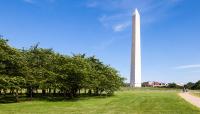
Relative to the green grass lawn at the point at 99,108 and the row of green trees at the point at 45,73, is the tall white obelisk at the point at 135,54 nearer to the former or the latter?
the row of green trees at the point at 45,73

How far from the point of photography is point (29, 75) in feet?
174

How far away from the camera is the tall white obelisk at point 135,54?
5012 inches

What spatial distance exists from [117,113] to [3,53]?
20.8m

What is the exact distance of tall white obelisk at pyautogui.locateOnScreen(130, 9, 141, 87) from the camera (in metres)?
127

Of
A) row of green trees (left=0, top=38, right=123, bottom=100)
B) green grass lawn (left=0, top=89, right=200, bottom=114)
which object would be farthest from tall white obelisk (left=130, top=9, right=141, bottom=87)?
green grass lawn (left=0, top=89, right=200, bottom=114)

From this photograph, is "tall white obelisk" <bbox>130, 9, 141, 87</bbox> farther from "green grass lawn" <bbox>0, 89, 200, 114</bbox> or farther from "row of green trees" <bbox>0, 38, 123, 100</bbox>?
"green grass lawn" <bbox>0, 89, 200, 114</bbox>

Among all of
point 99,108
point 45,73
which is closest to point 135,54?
point 45,73

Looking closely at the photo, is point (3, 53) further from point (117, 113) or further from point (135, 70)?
point (135, 70)

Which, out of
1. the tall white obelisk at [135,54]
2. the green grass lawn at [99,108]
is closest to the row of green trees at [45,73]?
the green grass lawn at [99,108]

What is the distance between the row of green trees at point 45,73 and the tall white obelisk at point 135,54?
5519cm

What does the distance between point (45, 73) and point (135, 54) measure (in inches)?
2940

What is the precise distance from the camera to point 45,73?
57.9 m

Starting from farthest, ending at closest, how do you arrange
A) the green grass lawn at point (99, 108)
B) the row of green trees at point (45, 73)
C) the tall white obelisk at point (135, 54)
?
the tall white obelisk at point (135, 54), the row of green trees at point (45, 73), the green grass lawn at point (99, 108)

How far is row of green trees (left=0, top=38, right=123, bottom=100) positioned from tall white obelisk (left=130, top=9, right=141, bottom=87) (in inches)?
2173
